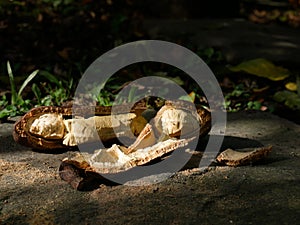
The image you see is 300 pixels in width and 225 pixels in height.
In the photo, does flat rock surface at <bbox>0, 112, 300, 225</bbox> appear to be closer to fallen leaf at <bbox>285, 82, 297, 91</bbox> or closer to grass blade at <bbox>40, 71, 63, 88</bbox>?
grass blade at <bbox>40, 71, 63, 88</bbox>

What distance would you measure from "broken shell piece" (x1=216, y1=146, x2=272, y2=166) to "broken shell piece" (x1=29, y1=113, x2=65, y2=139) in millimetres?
630

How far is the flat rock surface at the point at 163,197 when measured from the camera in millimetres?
1535

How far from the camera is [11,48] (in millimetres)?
3949

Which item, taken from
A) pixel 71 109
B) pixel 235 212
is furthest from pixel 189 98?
pixel 235 212

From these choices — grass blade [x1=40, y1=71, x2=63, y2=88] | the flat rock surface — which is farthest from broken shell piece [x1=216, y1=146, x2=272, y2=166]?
grass blade [x1=40, y1=71, x2=63, y2=88]

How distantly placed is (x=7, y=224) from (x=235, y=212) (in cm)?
68

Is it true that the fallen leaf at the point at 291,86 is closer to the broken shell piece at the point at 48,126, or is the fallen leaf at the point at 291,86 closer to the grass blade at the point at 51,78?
the grass blade at the point at 51,78

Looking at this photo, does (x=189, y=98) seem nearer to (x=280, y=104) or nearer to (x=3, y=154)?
(x=280, y=104)

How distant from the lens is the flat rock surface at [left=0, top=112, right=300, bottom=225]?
1535 millimetres

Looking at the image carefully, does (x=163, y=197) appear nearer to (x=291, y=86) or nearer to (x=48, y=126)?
(x=48, y=126)

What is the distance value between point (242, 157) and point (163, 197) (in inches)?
16.1

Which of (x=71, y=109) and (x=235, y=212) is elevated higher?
(x=71, y=109)

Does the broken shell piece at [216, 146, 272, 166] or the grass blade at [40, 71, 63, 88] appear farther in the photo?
the grass blade at [40, 71, 63, 88]

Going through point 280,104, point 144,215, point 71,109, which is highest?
point 71,109
